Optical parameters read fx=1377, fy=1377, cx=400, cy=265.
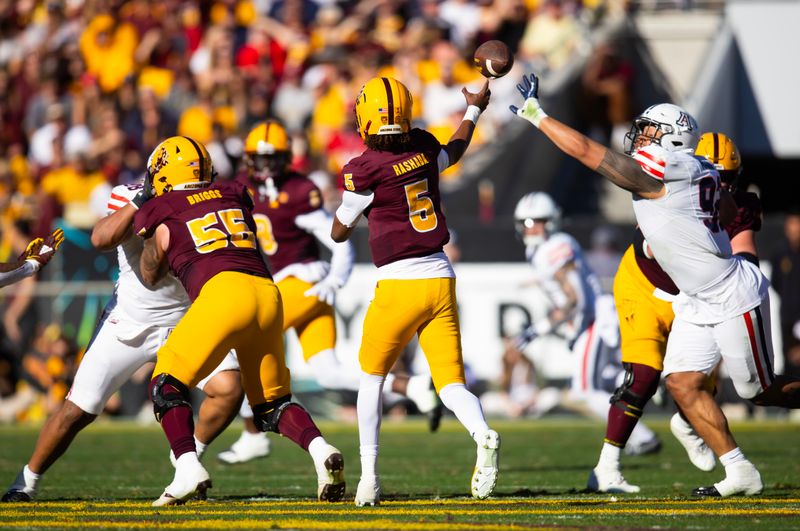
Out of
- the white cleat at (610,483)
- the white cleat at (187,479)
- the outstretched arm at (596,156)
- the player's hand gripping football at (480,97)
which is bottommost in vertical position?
the white cleat at (610,483)

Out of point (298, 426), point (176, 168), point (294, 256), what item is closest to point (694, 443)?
point (298, 426)

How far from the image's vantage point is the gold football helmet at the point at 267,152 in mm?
9680

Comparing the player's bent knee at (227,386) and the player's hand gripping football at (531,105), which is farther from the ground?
the player's hand gripping football at (531,105)

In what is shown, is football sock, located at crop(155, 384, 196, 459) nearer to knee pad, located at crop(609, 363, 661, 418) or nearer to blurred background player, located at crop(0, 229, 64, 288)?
blurred background player, located at crop(0, 229, 64, 288)

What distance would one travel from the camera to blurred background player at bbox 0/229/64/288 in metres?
7.49

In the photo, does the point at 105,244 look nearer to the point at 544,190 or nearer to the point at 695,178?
the point at 695,178

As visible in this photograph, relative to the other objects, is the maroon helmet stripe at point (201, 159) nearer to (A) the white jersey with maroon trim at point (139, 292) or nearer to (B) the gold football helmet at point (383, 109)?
(A) the white jersey with maroon trim at point (139, 292)

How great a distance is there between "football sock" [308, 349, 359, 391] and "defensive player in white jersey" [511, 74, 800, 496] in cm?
281

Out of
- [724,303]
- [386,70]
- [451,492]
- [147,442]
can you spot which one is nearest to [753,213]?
[724,303]

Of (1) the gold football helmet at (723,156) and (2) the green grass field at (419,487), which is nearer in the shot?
(2) the green grass field at (419,487)

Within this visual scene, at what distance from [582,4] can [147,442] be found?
8468 millimetres

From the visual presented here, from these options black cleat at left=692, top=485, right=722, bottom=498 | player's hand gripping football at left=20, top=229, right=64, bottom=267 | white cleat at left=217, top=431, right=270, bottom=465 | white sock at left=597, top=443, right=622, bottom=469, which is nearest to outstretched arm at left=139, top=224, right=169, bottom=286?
player's hand gripping football at left=20, top=229, right=64, bottom=267

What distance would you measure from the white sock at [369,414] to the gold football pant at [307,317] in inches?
101

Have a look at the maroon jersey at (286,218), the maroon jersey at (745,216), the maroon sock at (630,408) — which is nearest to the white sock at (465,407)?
the maroon sock at (630,408)
